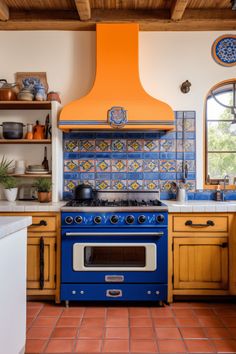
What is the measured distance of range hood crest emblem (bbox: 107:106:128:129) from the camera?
283 cm

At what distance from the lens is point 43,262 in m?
2.68

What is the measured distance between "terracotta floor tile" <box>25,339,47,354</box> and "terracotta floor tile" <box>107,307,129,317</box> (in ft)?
2.02

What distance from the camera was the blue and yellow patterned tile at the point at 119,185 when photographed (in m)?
3.29

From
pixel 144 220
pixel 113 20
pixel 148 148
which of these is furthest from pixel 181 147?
pixel 113 20

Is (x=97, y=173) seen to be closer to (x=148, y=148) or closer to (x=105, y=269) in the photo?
(x=148, y=148)

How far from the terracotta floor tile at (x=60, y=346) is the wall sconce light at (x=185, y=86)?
266 cm

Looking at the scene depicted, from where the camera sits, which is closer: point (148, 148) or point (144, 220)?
point (144, 220)

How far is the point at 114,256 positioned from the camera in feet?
8.69

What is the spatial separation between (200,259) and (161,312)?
58 cm

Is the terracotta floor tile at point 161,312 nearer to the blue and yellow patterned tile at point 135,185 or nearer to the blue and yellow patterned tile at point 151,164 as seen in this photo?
the blue and yellow patterned tile at point 135,185

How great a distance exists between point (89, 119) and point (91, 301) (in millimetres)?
1714

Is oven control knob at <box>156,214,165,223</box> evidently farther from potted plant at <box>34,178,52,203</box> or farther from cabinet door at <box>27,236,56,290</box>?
potted plant at <box>34,178,52,203</box>

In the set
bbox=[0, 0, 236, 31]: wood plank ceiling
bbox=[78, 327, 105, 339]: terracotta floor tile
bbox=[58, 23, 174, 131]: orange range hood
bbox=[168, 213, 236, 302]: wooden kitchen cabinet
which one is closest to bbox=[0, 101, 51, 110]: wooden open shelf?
bbox=[58, 23, 174, 131]: orange range hood

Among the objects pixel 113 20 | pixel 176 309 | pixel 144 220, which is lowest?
pixel 176 309
